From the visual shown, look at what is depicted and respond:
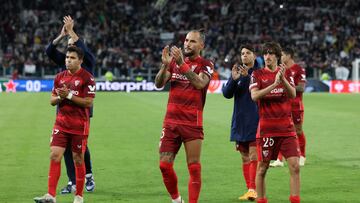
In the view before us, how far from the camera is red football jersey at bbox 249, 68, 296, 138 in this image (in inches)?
372

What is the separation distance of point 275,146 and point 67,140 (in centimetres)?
265

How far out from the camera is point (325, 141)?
61.4ft

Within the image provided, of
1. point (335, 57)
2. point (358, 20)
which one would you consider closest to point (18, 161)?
point (335, 57)

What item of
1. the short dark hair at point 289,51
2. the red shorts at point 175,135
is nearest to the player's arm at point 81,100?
the red shorts at point 175,135

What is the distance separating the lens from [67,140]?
32.8ft

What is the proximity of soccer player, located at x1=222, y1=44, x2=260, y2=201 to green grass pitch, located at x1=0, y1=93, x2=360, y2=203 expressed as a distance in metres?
0.45

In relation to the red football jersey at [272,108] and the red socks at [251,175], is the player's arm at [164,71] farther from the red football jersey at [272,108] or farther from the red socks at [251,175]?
the red socks at [251,175]

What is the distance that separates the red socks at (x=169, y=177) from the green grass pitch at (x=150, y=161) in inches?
35.5

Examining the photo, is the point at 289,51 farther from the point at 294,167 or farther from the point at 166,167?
the point at 166,167

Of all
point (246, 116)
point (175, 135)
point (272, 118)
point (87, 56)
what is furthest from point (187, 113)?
point (87, 56)

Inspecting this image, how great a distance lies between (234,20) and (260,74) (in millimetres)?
45380

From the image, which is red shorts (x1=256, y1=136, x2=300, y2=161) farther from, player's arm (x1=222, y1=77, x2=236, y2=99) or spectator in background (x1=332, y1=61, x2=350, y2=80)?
spectator in background (x1=332, y1=61, x2=350, y2=80)

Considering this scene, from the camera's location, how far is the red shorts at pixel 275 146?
9.45m

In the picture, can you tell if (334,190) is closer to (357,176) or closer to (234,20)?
(357,176)
